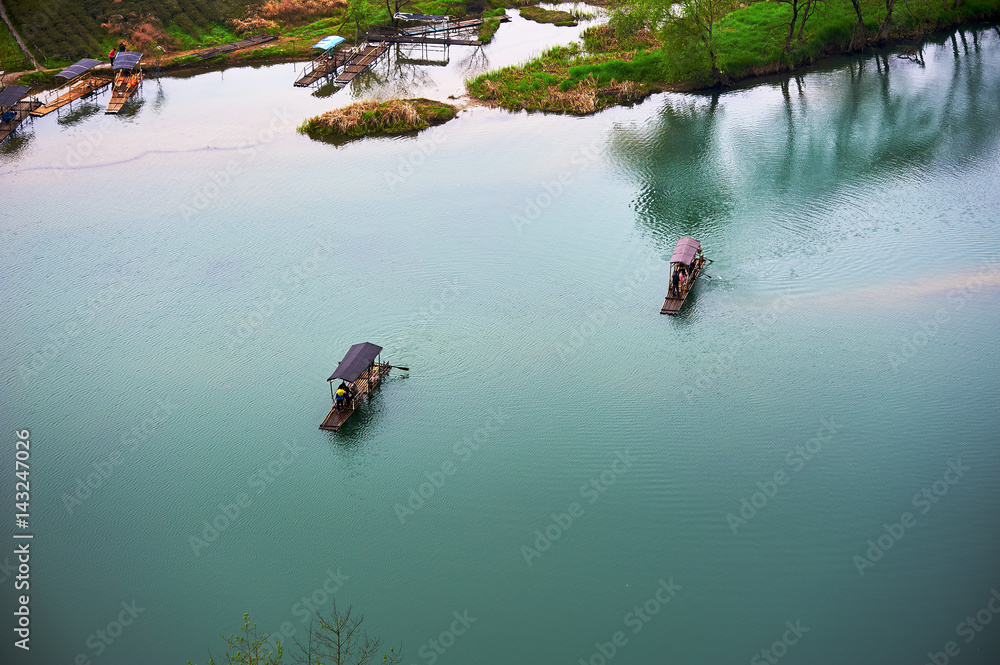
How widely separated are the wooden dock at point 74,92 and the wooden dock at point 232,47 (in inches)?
348

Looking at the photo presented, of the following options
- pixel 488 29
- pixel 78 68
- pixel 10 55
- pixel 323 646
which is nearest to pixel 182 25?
pixel 78 68

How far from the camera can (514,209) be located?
2034 inches

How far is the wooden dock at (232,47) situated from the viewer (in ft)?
251

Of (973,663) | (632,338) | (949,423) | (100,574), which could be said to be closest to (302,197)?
(632,338)

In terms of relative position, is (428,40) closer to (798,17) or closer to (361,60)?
(361,60)

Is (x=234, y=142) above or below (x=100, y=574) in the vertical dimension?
above

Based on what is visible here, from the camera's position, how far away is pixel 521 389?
37.9 m

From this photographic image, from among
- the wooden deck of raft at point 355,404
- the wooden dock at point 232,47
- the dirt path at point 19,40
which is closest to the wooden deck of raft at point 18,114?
the dirt path at point 19,40

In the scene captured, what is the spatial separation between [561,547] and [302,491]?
10.9 metres

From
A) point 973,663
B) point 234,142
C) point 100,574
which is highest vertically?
point 234,142

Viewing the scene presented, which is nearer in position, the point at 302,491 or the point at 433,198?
the point at 302,491

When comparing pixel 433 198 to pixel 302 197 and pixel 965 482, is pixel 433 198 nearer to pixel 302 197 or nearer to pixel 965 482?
pixel 302 197

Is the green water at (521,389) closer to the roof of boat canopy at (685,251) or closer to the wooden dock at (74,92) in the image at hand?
the roof of boat canopy at (685,251)

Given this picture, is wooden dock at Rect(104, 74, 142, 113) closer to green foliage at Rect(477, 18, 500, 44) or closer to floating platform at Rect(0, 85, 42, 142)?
floating platform at Rect(0, 85, 42, 142)
